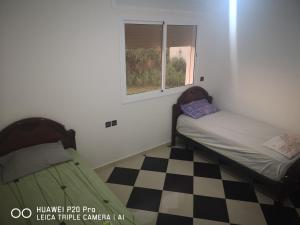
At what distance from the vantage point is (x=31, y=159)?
2111 mm

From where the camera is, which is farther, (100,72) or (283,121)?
(283,121)

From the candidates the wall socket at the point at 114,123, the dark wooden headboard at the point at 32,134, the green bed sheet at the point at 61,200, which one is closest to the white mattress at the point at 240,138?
the wall socket at the point at 114,123

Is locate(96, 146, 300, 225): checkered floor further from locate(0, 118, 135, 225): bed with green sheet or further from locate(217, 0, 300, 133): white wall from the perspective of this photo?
locate(217, 0, 300, 133): white wall

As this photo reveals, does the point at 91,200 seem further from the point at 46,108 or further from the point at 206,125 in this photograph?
the point at 206,125

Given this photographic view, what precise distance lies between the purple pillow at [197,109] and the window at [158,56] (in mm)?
384

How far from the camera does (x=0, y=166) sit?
2074 millimetres

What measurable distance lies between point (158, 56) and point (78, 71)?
1.29 m

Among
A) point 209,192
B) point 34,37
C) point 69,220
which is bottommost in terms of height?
point 209,192

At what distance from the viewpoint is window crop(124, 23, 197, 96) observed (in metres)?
3.00

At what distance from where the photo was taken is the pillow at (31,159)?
1.98 meters

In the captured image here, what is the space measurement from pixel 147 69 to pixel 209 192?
6.22ft

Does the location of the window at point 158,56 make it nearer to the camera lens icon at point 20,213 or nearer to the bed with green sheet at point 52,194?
the bed with green sheet at point 52,194

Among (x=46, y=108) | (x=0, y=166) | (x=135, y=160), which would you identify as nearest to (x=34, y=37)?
(x=46, y=108)

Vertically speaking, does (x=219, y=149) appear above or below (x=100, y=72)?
below
